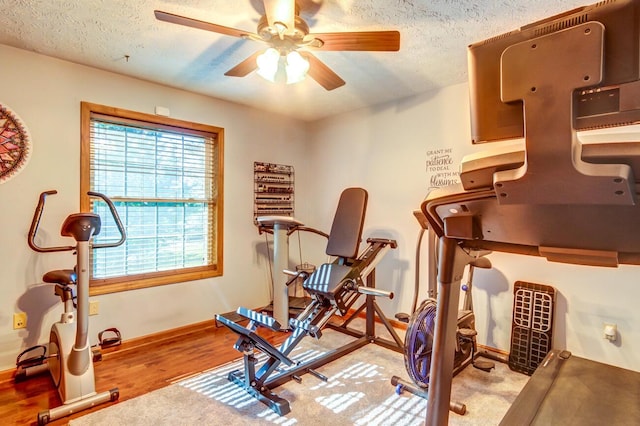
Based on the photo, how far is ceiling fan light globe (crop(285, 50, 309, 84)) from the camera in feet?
6.47

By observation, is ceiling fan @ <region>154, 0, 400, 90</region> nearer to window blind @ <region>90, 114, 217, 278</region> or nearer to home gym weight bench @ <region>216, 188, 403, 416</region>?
home gym weight bench @ <region>216, 188, 403, 416</region>

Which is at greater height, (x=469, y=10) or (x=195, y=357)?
(x=469, y=10)

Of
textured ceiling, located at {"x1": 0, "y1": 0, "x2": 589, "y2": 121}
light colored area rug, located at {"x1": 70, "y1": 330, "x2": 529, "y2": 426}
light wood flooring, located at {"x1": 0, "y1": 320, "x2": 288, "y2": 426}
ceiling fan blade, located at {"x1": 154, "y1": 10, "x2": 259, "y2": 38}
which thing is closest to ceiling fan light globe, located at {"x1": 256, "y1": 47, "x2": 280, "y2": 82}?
ceiling fan blade, located at {"x1": 154, "y1": 10, "x2": 259, "y2": 38}

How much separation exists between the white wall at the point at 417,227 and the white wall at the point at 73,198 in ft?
3.80

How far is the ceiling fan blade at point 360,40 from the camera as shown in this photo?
1742 millimetres

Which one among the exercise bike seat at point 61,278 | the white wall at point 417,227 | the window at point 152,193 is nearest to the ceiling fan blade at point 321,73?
the white wall at point 417,227

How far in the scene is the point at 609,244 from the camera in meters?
0.81

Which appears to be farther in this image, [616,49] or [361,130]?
[361,130]

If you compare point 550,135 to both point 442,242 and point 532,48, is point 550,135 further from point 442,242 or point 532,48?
point 442,242

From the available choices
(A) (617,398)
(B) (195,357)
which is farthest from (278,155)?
(A) (617,398)

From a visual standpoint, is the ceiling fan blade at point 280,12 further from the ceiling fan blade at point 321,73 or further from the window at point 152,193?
the window at point 152,193

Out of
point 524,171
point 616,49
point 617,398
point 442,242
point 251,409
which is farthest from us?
point 251,409

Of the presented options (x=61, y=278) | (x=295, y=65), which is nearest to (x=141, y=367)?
(x=61, y=278)

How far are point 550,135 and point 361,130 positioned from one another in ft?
11.1
